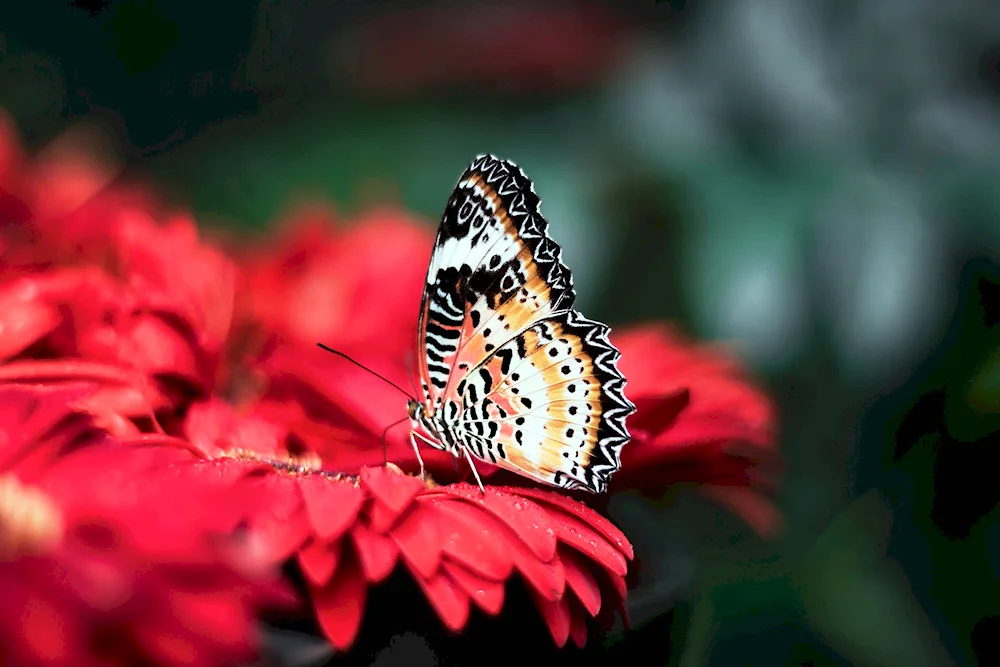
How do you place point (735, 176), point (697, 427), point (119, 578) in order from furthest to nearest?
point (735, 176), point (697, 427), point (119, 578)

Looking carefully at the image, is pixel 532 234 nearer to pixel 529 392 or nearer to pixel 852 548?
pixel 529 392

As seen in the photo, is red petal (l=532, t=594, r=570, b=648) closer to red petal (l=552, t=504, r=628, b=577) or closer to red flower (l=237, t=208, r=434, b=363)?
red petal (l=552, t=504, r=628, b=577)

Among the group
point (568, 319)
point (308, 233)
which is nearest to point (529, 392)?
point (568, 319)

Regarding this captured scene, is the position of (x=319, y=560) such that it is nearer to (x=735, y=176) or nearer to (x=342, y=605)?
(x=342, y=605)

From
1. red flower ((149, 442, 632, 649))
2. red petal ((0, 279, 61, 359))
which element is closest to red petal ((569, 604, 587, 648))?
red flower ((149, 442, 632, 649))

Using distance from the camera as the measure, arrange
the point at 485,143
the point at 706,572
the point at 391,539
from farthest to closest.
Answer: the point at 485,143
the point at 706,572
the point at 391,539

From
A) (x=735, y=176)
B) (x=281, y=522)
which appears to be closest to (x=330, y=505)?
(x=281, y=522)
